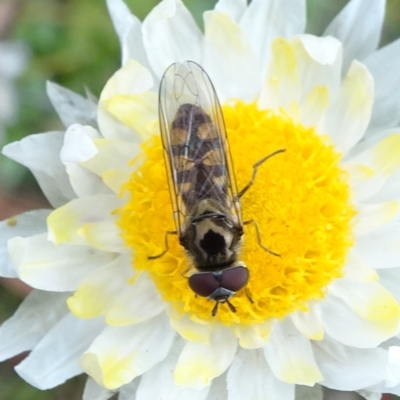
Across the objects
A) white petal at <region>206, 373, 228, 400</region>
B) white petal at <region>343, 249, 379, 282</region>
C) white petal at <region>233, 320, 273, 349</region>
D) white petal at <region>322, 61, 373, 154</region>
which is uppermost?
white petal at <region>322, 61, 373, 154</region>

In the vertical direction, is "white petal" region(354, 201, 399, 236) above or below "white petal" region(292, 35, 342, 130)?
below

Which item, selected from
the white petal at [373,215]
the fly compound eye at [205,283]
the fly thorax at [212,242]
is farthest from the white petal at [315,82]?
the fly compound eye at [205,283]

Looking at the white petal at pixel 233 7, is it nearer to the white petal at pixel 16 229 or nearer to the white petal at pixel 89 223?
the white petal at pixel 89 223

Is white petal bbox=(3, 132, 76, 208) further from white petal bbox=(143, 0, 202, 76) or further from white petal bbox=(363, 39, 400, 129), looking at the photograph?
white petal bbox=(363, 39, 400, 129)

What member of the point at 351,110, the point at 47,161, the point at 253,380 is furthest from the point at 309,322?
the point at 47,161

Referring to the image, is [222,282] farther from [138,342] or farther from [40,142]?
[40,142]

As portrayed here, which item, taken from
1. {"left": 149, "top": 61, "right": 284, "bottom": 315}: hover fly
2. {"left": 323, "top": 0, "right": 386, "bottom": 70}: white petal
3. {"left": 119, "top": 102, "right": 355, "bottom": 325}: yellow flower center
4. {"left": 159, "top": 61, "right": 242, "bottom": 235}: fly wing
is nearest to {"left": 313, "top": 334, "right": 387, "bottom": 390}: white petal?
{"left": 119, "top": 102, "right": 355, "bottom": 325}: yellow flower center
